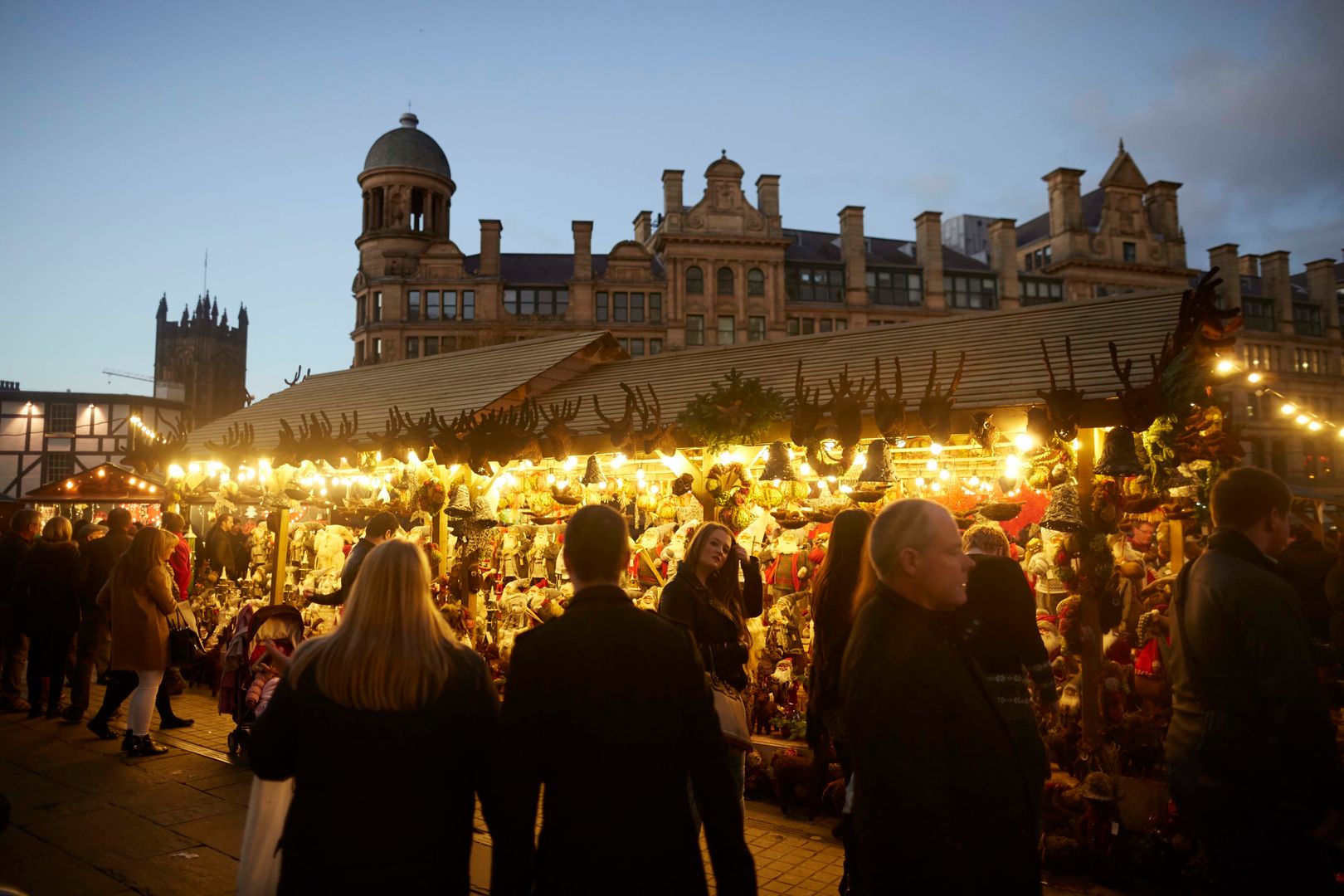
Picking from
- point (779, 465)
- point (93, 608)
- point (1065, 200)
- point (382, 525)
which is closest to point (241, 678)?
point (382, 525)

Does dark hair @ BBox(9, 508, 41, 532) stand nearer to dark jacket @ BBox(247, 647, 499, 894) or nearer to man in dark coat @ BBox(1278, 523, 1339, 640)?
dark jacket @ BBox(247, 647, 499, 894)

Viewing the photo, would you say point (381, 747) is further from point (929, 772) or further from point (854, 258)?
point (854, 258)

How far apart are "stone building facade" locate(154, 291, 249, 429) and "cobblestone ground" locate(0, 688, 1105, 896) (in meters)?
90.6

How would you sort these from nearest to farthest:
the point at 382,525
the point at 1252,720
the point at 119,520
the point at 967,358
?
the point at 1252,720
the point at 382,525
the point at 967,358
the point at 119,520

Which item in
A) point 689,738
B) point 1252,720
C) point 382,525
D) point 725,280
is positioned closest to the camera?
point 689,738

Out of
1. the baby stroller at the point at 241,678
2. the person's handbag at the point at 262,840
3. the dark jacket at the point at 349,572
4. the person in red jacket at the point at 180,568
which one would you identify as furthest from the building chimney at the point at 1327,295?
the person's handbag at the point at 262,840

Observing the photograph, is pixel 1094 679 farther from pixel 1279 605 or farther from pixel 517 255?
pixel 517 255

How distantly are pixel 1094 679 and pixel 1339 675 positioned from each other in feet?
9.23

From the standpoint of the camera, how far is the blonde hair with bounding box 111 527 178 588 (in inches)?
277

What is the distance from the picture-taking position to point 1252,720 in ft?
9.34

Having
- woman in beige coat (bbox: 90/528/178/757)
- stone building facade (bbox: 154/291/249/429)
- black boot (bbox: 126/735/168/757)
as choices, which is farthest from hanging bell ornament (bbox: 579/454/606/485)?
stone building facade (bbox: 154/291/249/429)

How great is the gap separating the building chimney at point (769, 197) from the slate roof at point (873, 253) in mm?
1935

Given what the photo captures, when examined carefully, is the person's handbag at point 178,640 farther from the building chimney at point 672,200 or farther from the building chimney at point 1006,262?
the building chimney at point 1006,262

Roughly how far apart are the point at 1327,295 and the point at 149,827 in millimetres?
64666
